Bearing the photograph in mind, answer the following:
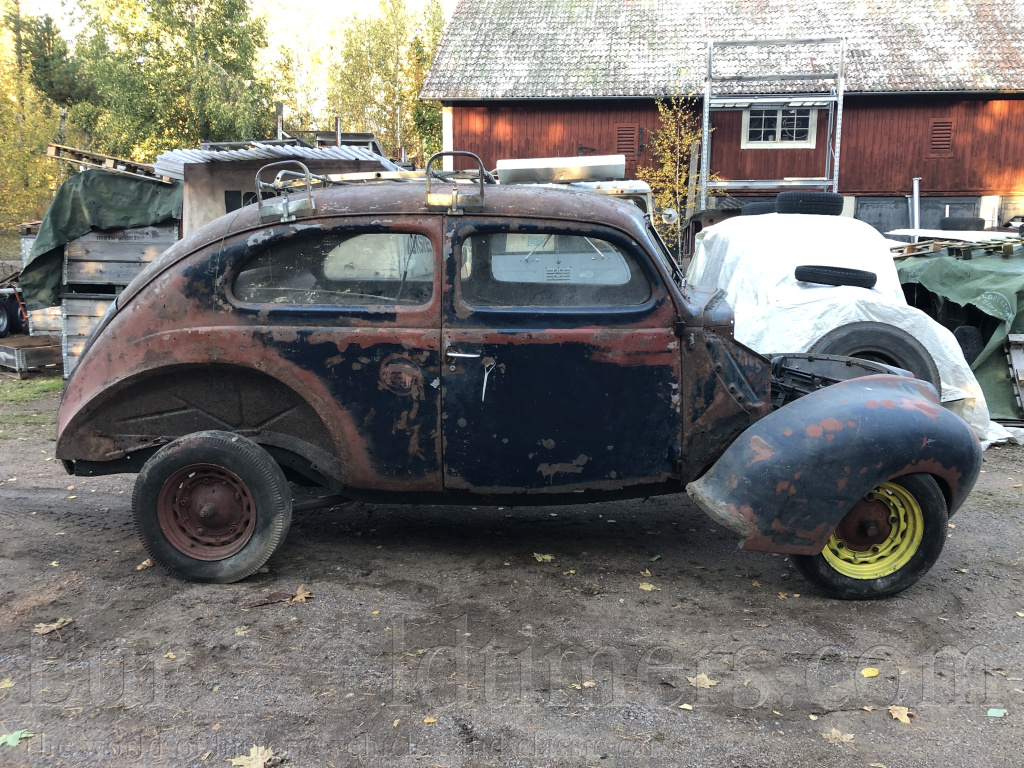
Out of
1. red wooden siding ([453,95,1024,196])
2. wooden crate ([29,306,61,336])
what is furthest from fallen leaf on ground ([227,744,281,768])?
red wooden siding ([453,95,1024,196])

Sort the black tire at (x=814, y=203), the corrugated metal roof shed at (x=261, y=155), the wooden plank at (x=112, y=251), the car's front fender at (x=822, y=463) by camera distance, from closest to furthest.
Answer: the car's front fender at (x=822, y=463), the black tire at (x=814, y=203), the wooden plank at (x=112, y=251), the corrugated metal roof shed at (x=261, y=155)

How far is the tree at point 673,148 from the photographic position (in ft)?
67.0

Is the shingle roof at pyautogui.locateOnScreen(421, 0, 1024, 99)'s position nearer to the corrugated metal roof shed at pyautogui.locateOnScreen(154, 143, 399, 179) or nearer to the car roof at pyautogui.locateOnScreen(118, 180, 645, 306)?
the corrugated metal roof shed at pyautogui.locateOnScreen(154, 143, 399, 179)

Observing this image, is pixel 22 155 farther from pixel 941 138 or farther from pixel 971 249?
pixel 941 138

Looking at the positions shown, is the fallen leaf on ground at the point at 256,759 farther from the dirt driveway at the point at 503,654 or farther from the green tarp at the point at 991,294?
the green tarp at the point at 991,294

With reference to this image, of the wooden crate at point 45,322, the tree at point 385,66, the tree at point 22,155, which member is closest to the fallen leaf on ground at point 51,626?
the wooden crate at point 45,322

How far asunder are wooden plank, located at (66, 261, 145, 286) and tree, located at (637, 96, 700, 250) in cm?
1317

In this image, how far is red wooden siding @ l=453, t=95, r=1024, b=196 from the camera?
20.9 metres

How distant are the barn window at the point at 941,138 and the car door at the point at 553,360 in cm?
2052

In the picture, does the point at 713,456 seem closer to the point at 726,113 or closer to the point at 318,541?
the point at 318,541

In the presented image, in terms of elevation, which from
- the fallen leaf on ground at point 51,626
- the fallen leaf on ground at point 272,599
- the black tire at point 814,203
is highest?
the black tire at point 814,203

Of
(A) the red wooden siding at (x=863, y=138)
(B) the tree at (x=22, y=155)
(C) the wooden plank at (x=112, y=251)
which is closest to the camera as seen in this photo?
(C) the wooden plank at (x=112, y=251)

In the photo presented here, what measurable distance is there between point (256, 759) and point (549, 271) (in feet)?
8.50

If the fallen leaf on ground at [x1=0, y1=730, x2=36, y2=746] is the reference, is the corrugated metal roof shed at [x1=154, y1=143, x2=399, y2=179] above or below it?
above
